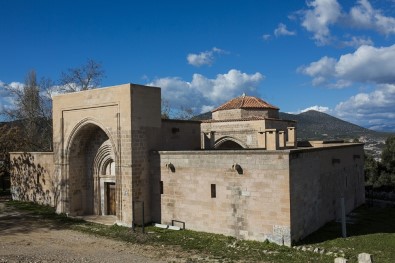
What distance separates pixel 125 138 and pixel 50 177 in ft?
28.2

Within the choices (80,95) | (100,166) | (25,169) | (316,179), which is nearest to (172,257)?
(316,179)

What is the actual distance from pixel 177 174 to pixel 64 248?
18.0 ft

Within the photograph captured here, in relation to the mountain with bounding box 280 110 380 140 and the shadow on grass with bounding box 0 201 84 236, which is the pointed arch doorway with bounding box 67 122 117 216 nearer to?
the shadow on grass with bounding box 0 201 84 236

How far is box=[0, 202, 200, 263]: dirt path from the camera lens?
12.5 metres

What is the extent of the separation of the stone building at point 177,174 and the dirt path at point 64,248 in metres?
2.50

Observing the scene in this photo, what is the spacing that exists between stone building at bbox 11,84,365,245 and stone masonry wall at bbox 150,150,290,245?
4 centimetres

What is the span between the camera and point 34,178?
24.4m

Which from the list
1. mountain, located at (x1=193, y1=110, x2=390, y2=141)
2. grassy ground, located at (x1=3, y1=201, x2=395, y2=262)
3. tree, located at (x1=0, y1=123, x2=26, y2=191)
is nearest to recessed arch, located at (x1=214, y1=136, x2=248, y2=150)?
grassy ground, located at (x1=3, y1=201, x2=395, y2=262)

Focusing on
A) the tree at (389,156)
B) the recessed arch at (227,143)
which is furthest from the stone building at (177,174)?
Result: the tree at (389,156)

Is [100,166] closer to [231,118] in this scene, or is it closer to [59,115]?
[59,115]

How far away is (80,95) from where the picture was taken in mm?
19172

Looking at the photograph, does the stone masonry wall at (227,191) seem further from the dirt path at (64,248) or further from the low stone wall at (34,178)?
the low stone wall at (34,178)

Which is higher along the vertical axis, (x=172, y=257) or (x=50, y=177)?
(x=50, y=177)

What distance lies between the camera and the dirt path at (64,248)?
12477 millimetres
